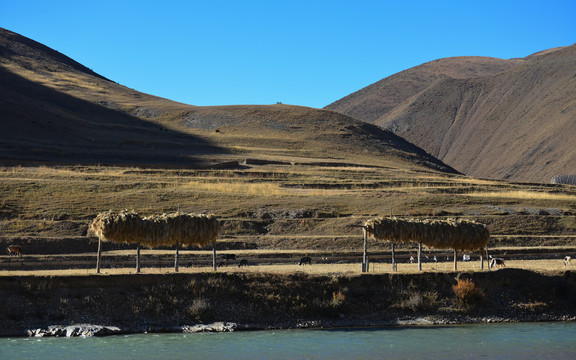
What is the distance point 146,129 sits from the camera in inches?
4845

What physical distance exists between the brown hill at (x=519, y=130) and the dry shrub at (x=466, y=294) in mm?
107370

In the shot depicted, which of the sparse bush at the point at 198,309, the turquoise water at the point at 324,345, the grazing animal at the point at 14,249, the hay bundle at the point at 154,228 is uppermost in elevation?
the hay bundle at the point at 154,228

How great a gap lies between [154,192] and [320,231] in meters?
16.5

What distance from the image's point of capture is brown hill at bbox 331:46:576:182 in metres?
145

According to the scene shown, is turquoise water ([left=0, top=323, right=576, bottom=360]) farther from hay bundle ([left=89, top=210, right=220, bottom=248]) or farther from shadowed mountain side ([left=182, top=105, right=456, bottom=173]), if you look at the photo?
shadowed mountain side ([left=182, top=105, right=456, bottom=173])

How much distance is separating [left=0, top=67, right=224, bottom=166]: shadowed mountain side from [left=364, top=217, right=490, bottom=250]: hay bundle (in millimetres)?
62211

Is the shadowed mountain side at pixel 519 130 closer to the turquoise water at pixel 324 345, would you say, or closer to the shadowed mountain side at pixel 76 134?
the shadowed mountain side at pixel 76 134

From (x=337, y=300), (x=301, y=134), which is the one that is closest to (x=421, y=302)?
(x=337, y=300)

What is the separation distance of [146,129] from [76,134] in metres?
15.3

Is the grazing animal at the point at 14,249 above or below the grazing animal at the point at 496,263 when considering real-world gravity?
below

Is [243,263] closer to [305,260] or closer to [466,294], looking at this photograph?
[305,260]

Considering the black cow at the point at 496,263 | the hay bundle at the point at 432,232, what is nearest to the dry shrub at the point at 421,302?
the hay bundle at the point at 432,232

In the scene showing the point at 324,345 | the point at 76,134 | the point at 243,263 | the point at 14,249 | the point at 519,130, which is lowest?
the point at 324,345

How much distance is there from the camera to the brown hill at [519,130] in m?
145
